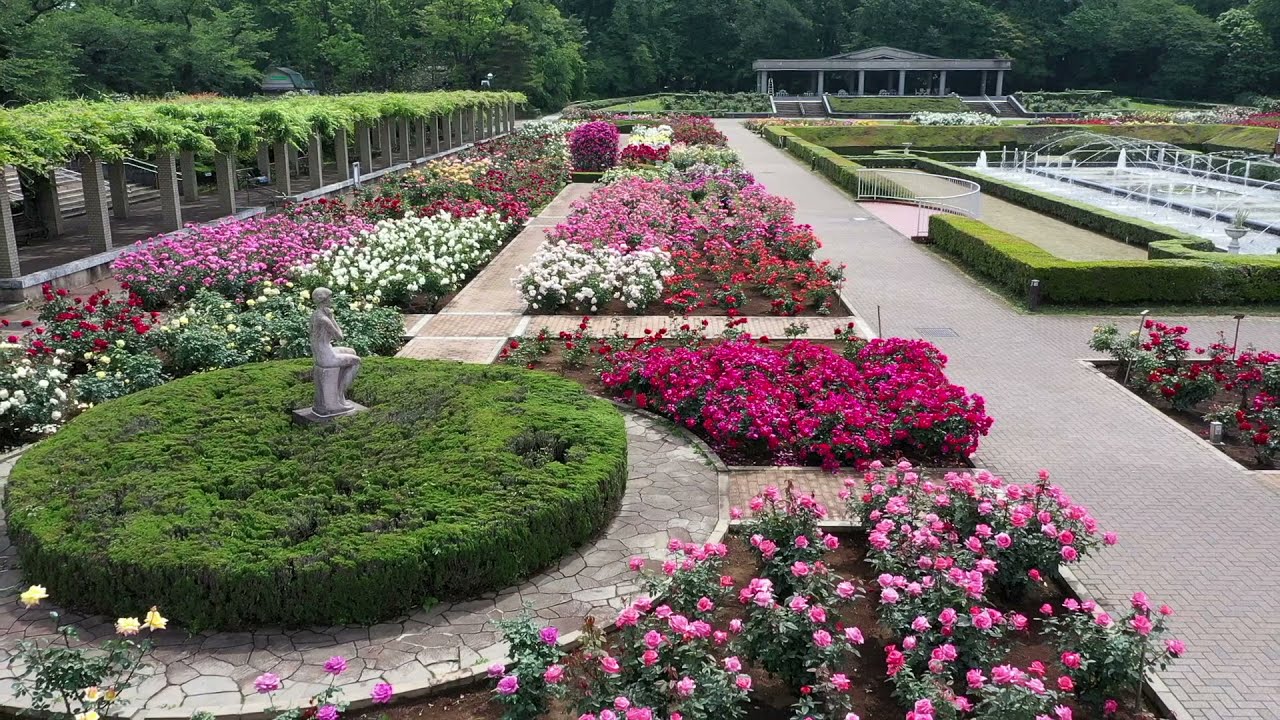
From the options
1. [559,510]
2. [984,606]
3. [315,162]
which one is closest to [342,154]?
[315,162]

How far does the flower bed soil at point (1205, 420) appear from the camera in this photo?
326 inches

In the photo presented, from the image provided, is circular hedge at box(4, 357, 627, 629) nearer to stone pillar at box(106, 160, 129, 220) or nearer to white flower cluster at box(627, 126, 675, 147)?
stone pillar at box(106, 160, 129, 220)

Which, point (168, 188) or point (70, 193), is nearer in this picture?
point (168, 188)

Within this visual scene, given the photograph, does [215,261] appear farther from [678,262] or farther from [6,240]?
[678,262]

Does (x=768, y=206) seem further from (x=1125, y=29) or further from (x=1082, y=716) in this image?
(x=1125, y=29)

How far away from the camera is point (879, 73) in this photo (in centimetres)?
7894

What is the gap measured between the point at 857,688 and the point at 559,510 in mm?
2105

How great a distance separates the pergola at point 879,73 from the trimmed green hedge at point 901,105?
30.3 ft

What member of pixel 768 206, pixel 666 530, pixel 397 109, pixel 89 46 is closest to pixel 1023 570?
pixel 666 530

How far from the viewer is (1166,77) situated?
72938mm

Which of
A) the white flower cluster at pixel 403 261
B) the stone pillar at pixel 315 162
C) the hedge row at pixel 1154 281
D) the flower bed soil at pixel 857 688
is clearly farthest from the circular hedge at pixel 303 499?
the stone pillar at pixel 315 162

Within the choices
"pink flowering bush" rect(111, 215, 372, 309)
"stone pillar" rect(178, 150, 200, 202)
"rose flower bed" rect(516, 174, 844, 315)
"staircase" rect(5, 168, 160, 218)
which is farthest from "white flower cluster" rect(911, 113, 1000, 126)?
"pink flowering bush" rect(111, 215, 372, 309)

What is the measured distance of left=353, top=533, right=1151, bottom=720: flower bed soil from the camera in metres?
4.71

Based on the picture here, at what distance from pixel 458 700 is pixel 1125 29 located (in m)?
83.0
